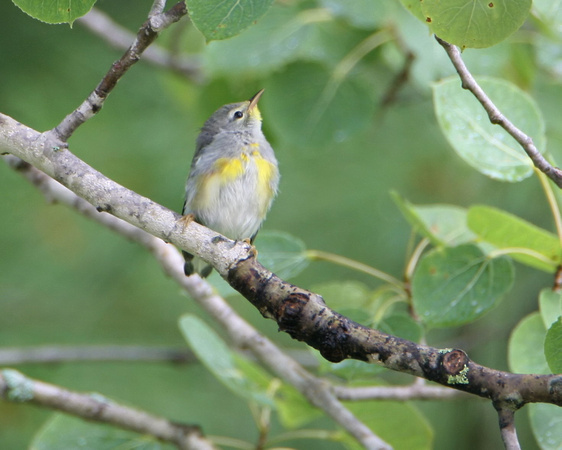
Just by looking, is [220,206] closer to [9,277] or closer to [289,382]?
[289,382]

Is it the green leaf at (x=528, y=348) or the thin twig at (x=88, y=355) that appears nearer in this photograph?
the green leaf at (x=528, y=348)

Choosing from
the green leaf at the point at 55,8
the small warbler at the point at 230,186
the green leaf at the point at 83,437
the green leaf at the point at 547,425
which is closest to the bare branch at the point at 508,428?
the green leaf at the point at 547,425

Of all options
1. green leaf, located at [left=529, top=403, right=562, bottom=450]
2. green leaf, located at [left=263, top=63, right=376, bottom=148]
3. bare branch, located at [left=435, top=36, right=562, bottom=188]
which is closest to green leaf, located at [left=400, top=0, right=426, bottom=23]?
bare branch, located at [left=435, top=36, right=562, bottom=188]

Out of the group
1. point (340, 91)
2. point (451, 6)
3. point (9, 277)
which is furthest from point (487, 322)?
point (451, 6)

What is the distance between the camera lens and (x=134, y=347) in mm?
3232

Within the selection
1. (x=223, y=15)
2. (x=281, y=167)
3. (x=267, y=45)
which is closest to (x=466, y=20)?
(x=223, y=15)

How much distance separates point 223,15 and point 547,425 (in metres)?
1.30

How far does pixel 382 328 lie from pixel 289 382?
0.53m

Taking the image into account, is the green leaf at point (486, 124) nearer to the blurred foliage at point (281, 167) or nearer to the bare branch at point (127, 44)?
the blurred foliage at point (281, 167)

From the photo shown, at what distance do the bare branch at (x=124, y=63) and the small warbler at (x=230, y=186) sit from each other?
2.83 ft

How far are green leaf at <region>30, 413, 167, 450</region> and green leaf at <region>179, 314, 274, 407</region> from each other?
1.32 feet

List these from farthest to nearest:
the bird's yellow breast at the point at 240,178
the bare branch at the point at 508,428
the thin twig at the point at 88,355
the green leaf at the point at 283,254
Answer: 1. the thin twig at the point at 88,355
2. the bird's yellow breast at the point at 240,178
3. the green leaf at the point at 283,254
4. the bare branch at the point at 508,428

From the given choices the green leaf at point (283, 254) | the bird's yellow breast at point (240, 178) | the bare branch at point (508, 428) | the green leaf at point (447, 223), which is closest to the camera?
the bare branch at point (508, 428)

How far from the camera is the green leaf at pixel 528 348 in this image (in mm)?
1868
